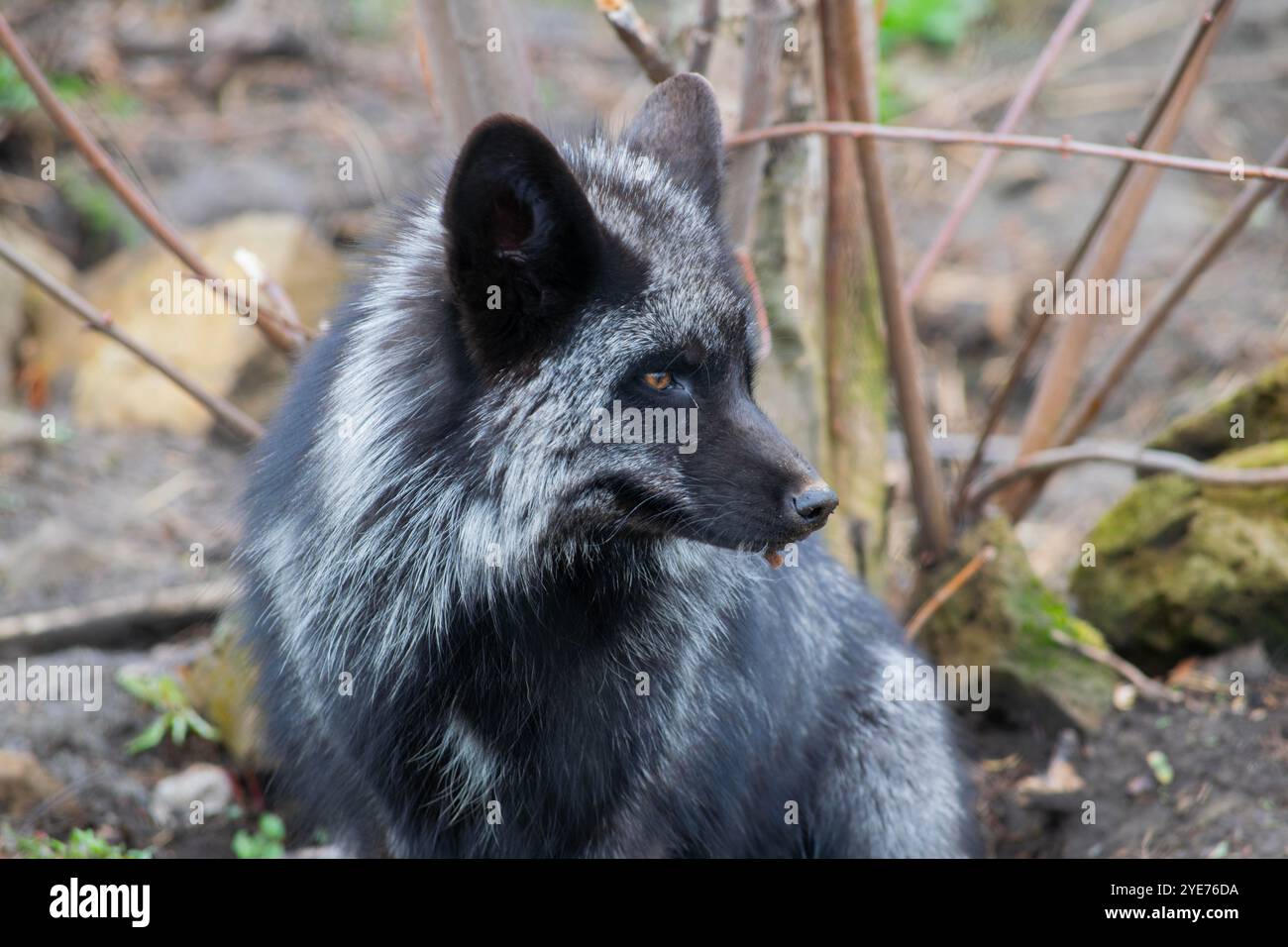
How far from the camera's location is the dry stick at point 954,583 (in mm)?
6148

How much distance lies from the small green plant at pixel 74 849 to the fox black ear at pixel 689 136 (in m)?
3.50

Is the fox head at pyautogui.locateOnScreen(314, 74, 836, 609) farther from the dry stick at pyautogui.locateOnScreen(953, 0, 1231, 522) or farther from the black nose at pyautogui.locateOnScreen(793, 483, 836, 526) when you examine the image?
the dry stick at pyautogui.locateOnScreen(953, 0, 1231, 522)

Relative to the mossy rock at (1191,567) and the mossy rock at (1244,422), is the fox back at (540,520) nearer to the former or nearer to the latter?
the mossy rock at (1191,567)

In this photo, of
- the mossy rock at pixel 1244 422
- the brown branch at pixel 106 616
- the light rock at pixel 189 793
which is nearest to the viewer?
the light rock at pixel 189 793

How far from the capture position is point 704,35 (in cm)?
528

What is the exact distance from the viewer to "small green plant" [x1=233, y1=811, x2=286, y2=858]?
543 cm

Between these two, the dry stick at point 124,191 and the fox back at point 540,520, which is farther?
the dry stick at point 124,191

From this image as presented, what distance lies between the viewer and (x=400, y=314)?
3.80 m

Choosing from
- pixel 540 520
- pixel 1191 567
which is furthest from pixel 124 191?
pixel 1191 567

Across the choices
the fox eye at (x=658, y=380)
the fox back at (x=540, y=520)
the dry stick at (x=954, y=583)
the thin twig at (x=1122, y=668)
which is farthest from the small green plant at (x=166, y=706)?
the thin twig at (x=1122, y=668)
